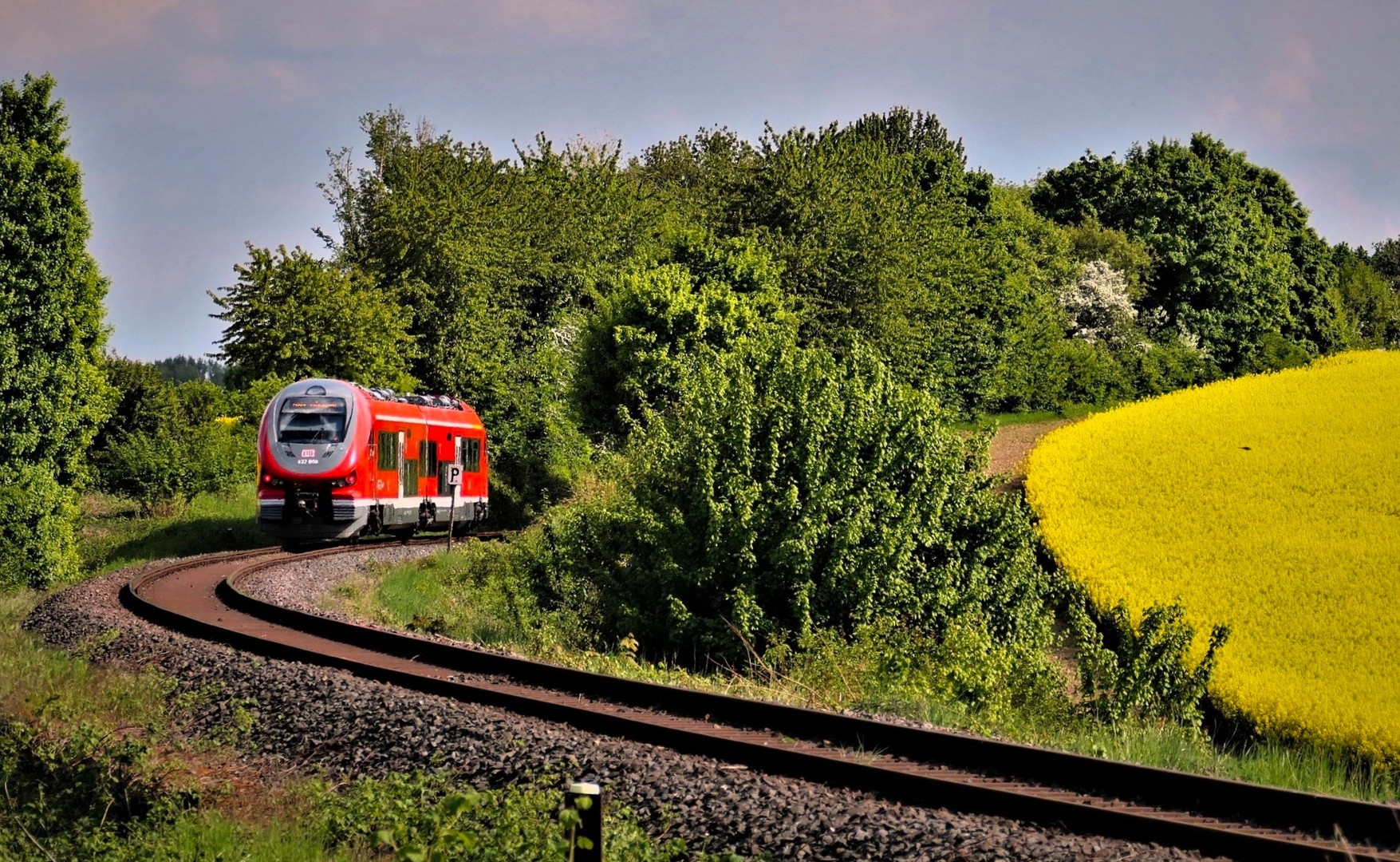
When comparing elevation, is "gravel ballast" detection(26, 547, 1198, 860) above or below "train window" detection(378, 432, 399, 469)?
below

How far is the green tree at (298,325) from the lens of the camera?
40781mm

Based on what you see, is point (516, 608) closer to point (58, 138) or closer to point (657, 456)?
point (657, 456)

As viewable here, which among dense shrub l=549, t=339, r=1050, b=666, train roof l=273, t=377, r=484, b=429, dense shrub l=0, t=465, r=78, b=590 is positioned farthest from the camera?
train roof l=273, t=377, r=484, b=429

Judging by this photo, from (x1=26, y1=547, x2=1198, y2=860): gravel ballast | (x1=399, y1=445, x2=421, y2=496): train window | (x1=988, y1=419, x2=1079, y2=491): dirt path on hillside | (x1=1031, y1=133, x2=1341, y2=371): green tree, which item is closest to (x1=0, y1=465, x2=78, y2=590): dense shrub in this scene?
(x1=399, y1=445, x2=421, y2=496): train window

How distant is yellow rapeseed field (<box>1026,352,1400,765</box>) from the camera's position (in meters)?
15.1

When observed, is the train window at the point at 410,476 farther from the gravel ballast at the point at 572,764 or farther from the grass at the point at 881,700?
the gravel ballast at the point at 572,764

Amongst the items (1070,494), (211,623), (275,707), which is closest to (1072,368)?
(1070,494)

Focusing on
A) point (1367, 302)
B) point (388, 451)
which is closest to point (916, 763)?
point (388, 451)

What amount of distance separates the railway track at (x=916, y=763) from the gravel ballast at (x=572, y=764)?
7.7 inches

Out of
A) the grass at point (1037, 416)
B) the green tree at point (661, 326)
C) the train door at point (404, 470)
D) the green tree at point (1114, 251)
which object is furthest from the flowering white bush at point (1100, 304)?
the train door at point (404, 470)

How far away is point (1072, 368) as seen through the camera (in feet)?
154

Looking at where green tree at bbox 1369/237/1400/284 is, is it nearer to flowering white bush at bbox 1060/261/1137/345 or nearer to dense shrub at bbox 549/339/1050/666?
flowering white bush at bbox 1060/261/1137/345

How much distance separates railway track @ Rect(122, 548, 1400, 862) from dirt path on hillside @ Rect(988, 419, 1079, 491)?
17.5m

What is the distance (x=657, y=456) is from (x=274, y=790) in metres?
9.08
